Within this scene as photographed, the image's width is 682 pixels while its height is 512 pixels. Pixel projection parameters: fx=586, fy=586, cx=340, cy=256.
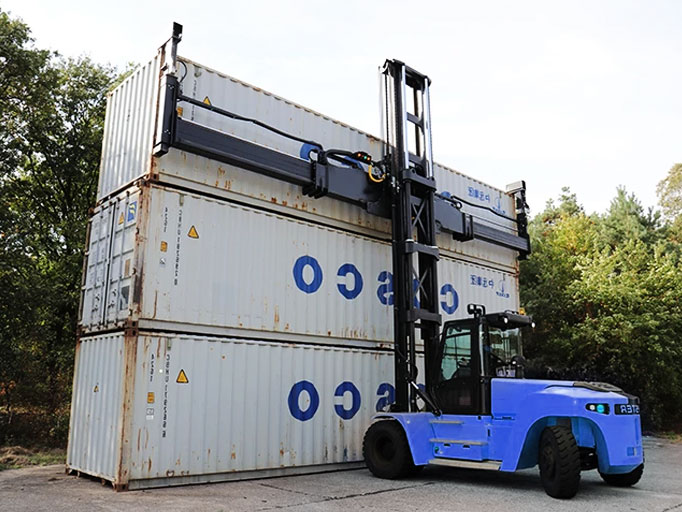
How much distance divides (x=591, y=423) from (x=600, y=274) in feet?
55.7

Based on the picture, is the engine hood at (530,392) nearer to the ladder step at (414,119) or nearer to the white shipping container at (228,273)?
the white shipping container at (228,273)

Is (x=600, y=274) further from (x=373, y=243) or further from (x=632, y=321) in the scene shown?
(x=373, y=243)

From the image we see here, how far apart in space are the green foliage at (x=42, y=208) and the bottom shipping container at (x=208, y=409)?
751 cm

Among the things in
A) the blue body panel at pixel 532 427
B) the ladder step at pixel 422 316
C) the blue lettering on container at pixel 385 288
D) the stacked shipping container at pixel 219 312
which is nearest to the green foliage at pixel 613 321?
the blue lettering on container at pixel 385 288

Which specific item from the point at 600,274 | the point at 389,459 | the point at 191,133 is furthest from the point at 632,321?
the point at 191,133

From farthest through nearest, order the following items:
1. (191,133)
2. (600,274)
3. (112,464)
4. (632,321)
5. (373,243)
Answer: (600,274) → (632,321) → (373,243) → (191,133) → (112,464)

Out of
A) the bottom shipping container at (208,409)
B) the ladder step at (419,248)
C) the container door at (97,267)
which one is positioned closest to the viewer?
the bottom shipping container at (208,409)

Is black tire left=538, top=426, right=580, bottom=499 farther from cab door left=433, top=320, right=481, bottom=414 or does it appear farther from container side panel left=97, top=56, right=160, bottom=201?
container side panel left=97, top=56, right=160, bottom=201

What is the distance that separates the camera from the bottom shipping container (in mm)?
7848

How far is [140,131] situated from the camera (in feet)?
30.0

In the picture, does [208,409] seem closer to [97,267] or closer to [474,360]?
[97,267]

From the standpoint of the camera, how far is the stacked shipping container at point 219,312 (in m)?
8.09

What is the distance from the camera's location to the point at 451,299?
12.8 meters

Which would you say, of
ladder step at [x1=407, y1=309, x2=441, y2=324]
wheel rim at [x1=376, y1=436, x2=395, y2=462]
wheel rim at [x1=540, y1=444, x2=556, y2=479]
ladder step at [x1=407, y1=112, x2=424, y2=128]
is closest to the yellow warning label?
wheel rim at [x1=376, y1=436, x2=395, y2=462]
